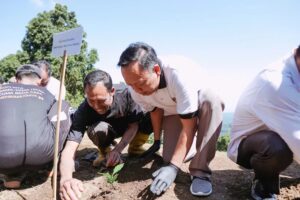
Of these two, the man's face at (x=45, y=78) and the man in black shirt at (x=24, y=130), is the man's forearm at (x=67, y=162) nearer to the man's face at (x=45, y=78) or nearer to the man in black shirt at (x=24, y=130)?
the man in black shirt at (x=24, y=130)

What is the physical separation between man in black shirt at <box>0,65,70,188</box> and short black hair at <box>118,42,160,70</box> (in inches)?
37.4

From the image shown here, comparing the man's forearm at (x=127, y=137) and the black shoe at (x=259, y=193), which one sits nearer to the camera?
the black shoe at (x=259, y=193)

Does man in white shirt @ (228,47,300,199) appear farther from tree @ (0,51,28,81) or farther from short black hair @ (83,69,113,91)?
tree @ (0,51,28,81)

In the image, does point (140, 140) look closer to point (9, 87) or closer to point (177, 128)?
point (177, 128)

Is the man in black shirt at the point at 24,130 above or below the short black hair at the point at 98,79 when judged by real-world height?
below

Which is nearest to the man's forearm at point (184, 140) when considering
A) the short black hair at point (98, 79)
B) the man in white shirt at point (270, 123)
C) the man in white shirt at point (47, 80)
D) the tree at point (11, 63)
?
the man in white shirt at point (270, 123)

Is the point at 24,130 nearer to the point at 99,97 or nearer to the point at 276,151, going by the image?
the point at 99,97

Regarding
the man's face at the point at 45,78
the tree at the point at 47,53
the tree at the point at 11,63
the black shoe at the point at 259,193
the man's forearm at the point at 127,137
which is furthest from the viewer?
the tree at the point at 11,63

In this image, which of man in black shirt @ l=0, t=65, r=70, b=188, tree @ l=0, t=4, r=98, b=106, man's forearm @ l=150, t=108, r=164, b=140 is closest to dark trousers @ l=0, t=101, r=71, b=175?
man in black shirt @ l=0, t=65, r=70, b=188

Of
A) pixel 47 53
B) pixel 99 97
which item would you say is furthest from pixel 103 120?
pixel 47 53

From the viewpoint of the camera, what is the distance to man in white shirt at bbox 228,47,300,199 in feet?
7.61

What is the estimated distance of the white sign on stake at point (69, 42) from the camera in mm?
2744

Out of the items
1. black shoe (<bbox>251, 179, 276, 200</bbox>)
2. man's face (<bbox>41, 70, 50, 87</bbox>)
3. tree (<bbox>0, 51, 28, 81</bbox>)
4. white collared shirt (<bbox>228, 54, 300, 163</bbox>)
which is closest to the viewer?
white collared shirt (<bbox>228, 54, 300, 163</bbox>)

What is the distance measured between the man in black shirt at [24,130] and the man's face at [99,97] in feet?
1.42
